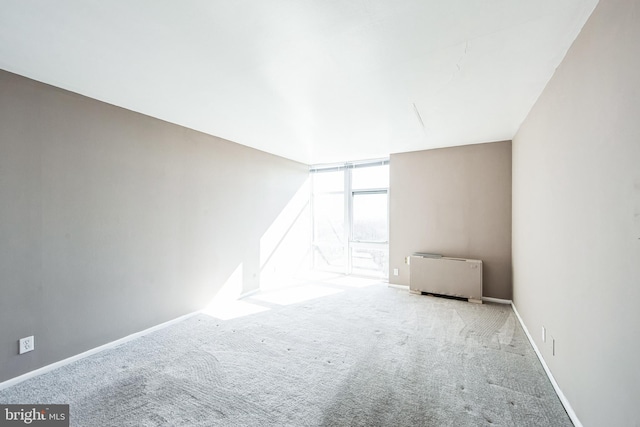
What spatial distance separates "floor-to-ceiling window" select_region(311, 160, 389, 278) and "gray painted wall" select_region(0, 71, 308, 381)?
2592 millimetres

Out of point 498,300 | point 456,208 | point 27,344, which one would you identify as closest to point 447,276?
point 498,300

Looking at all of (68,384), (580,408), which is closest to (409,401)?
(580,408)

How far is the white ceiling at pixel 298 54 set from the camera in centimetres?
145

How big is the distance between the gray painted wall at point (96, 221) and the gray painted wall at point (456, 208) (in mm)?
3054

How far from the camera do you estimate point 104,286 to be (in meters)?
2.59

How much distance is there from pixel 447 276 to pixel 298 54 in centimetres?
380

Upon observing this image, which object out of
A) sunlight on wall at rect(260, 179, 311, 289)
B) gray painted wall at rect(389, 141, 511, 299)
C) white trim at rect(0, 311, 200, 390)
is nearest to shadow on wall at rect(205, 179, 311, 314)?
sunlight on wall at rect(260, 179, 311, 289)

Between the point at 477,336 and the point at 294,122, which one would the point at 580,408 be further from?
the point at 294,122

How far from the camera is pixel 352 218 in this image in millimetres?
5758

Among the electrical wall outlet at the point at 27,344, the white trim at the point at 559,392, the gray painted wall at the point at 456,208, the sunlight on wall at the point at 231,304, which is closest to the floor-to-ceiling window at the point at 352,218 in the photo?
the gray painted wall at the point at 456,208

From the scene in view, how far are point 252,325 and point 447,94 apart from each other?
3292mm

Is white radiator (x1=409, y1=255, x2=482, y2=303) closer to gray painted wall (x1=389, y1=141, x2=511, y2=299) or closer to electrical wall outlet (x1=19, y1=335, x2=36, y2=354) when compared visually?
gray painted wall (x1=389, y1=141, x2=511, y2=299)

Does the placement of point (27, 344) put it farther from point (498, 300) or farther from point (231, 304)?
point (498, 300)

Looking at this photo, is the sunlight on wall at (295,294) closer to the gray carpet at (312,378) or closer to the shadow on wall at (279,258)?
the shadow on wall at (279,258)
